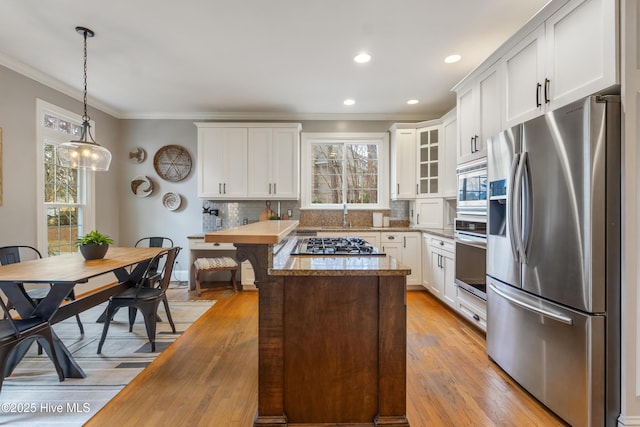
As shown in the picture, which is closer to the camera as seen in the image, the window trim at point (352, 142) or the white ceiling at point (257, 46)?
the white ceiling at point (257, 46)

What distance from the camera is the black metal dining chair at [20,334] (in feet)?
5.80

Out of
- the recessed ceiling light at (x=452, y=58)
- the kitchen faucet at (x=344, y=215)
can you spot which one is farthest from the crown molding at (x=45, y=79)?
the recessed ceiling light at (x=452, y=58)

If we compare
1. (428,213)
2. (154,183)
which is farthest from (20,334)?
(428,213)

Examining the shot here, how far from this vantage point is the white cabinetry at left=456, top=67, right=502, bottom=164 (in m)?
2.58

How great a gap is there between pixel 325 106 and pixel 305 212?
5.49 feet

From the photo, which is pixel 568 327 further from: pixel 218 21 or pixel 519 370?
pixel 218 21

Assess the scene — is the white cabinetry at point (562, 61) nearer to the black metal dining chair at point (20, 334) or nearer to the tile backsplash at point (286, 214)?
the tile backsplash at point (286, 214)

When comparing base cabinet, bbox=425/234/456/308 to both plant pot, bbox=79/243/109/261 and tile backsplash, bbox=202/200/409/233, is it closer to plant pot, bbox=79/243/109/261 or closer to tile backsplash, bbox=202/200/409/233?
tile backsplash, bbox=202/200/409/233

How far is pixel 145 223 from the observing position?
5027mm

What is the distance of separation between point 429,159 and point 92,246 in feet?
13.6

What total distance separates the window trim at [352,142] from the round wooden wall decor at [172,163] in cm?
188

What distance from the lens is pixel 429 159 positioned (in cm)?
446

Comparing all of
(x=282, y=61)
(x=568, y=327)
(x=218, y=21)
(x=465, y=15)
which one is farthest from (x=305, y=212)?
(x=568, y=327)

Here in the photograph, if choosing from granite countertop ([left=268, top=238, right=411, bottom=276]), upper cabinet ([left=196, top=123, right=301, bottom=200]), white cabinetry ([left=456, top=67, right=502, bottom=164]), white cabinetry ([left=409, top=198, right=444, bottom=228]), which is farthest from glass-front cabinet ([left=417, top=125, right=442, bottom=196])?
granite countertop ([left=268, top=238, right=411, bottom=276])
